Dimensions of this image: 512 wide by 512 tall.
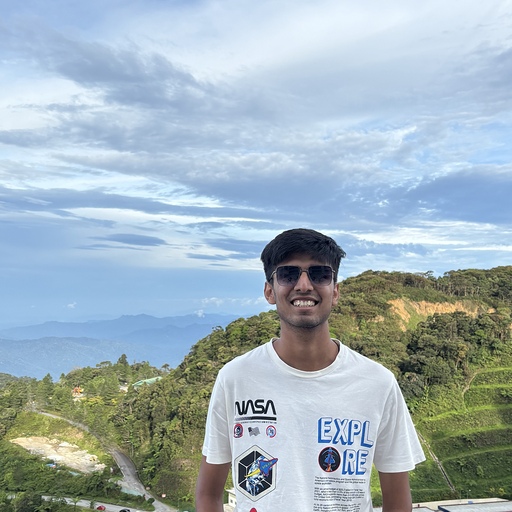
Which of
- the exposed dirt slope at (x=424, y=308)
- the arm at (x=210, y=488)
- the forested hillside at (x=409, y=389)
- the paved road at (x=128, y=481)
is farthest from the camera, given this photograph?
the exposed dirt slope at (x=424, y=308)

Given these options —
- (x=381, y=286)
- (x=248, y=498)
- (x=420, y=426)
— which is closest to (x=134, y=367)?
(x=381, y=286)

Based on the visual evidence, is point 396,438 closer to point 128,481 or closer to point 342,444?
point 342,444

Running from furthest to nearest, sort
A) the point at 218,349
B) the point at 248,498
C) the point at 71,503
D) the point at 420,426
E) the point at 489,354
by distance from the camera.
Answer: the point at 218,349 → the point at 489,354 → the point at 420,426 → the point at 71,503 → the point at 248,498

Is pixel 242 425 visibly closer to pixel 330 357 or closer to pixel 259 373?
pixel 259 373

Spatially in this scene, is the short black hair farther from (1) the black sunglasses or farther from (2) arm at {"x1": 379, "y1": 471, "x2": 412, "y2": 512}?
(2) arm at {"x1": 379, "y1": 471, "x2": 412, "y2": 512}

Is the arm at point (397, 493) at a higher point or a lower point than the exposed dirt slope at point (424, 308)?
lower

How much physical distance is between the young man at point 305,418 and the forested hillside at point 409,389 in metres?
24.4

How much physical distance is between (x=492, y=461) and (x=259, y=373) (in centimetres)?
3144

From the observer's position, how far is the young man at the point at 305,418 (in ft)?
8.35

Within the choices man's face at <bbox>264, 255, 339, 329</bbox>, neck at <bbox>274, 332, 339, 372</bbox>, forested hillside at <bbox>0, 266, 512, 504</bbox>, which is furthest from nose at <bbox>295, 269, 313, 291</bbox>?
forested hillside at <bbox>0, 266, 512, 504</bbox>

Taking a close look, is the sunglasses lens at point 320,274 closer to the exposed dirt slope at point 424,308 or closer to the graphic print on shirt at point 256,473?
the graphic print on shirt at point 256,473

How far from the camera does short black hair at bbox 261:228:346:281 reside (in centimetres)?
272

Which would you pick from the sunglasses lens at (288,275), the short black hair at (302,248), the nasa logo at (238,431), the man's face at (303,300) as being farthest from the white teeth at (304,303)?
the nasa logo at (238,431)

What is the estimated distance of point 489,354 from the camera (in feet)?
118
